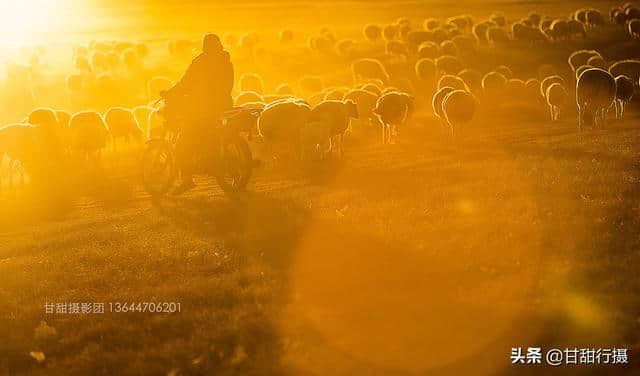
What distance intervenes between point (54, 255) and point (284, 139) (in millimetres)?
6687

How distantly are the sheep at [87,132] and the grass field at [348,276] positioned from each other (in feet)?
20.3

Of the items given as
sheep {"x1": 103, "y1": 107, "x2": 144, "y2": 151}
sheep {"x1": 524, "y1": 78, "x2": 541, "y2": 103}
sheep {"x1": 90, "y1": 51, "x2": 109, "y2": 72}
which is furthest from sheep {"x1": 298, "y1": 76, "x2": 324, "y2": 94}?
sheep {"x1": 90, "y1": 51, "x2": 109, "y2": 72}

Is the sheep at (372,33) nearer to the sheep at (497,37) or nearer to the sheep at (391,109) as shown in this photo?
the sheep at (497,37)

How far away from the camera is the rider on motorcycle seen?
11.0 metres

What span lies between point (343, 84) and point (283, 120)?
66.7 feet

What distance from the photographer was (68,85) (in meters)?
35.8

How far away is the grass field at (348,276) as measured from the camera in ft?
20.4

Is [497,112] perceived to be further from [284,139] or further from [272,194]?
[272,194]

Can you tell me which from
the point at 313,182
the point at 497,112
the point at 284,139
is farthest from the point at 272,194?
the point at 497,112

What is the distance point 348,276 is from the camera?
25.3ft

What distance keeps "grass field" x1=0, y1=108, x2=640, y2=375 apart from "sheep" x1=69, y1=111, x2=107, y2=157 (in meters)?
6.18

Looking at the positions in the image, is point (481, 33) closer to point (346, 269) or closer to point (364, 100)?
point (364, 100)

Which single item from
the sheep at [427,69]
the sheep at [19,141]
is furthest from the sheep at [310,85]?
the sheep at [19,141]

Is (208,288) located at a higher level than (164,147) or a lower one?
lower
